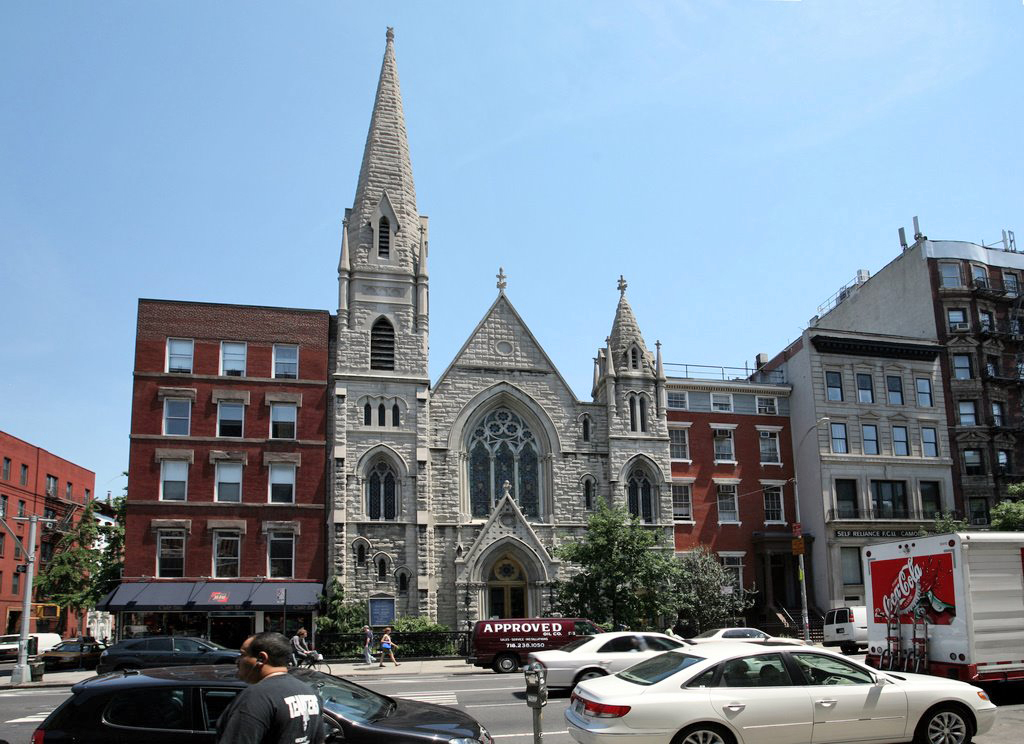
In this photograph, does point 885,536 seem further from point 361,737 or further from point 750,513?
point 361,737

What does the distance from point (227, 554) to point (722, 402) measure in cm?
2500

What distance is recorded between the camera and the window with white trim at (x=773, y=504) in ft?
146

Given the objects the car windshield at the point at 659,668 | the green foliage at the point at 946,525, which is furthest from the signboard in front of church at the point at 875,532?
the car windshield at the point at 659,668

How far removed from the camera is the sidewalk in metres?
27.4

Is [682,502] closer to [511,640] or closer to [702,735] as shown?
[511,640]

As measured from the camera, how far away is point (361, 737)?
29.3 feet

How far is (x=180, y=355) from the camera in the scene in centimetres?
3872

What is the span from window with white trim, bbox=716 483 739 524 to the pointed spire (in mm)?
18993

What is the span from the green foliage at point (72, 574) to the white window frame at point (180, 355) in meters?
18.0

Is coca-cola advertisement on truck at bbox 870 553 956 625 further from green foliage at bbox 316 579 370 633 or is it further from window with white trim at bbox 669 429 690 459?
window with white trim at bbox 669 429 690 459

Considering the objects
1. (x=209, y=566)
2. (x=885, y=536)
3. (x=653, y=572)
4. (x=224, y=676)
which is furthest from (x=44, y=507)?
(x=224, y=676)

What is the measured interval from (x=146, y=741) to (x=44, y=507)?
56457 millimetres

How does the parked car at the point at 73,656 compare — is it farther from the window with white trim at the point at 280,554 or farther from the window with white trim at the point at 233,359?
the window with white trim at the point at 233,359

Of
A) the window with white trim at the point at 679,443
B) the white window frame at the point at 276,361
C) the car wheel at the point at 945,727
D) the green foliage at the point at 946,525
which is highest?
the white window frame at the point at 276,361
